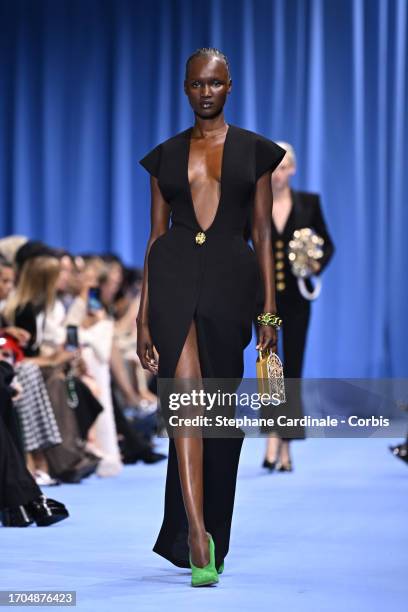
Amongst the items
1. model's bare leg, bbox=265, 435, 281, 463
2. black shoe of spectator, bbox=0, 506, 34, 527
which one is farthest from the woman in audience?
black shoe of spectator, bbox=0, 506, 34, 527

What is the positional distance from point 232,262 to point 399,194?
7.91 meters

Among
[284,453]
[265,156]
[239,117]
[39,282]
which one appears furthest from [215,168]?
[239,117]

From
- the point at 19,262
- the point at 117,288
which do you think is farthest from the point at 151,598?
the point at 117,288

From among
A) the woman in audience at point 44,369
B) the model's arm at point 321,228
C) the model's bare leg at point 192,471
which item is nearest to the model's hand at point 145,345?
the model's bare leg at point 192,471

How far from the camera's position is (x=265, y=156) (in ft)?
13.6

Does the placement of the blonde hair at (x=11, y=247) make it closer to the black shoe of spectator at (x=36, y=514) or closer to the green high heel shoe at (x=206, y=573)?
the black shoe of spectator at (x=36, y=514)

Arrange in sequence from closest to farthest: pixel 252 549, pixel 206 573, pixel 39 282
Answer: pixel 206 573 → pixel 252 549 → pixel 39 282

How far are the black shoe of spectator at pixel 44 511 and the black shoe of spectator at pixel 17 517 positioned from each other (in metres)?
0.02

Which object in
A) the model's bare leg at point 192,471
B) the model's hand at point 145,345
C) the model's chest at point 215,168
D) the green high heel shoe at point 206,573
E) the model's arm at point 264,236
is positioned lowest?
the green high heel shoe at point 206,573

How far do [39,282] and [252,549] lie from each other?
2793 mm

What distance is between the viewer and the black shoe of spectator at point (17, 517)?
5305 millimetres

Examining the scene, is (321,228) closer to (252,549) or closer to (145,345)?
(252,549)

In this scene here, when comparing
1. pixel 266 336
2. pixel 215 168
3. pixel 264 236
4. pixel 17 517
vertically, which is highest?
pixel 215 168

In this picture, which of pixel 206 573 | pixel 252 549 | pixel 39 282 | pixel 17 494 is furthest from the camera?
pixel 39 282
